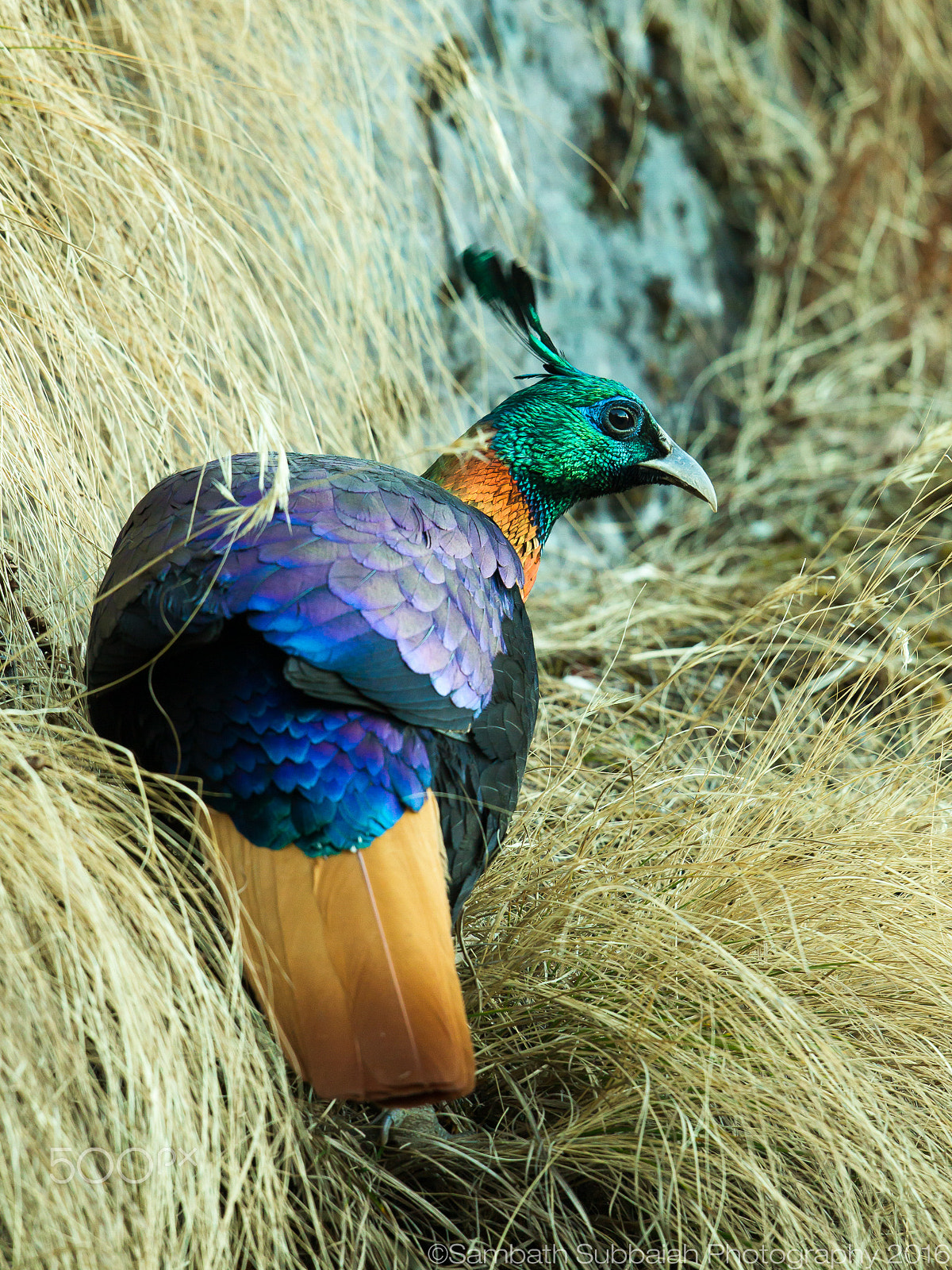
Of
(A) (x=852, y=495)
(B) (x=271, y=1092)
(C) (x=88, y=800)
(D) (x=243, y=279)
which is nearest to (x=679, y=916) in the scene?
(B) (x=271, y=1092)

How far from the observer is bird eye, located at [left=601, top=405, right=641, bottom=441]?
6.12 feet

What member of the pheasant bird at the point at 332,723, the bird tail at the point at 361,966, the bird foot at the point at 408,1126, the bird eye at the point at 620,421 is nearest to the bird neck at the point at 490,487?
the bird eye at the point at 620,421

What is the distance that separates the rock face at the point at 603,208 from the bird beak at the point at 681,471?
3.21ft

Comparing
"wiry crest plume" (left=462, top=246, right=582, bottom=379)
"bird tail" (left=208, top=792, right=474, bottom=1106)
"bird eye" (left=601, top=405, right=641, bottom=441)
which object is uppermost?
"wiry crest plume" (left=462, top=246, right=582, bottom=379)

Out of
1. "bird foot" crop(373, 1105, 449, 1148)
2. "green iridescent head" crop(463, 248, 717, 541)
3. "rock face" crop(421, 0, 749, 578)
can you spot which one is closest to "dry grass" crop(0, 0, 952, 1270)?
"bird foot" crop(373, 1105, 449, 1148)

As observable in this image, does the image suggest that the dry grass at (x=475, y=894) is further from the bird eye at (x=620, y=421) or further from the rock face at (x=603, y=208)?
the bird eye at (x=620, y=421)

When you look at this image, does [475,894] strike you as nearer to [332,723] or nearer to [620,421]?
[332,723]

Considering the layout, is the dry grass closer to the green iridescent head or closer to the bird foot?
the bird foot

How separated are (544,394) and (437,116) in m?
1.38

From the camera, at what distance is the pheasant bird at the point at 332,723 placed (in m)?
1.20

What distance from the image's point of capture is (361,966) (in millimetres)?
1196

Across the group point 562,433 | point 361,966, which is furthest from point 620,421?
point 361,966

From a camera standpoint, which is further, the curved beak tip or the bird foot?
the curved beak tip

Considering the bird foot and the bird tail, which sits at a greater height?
the bird tail
